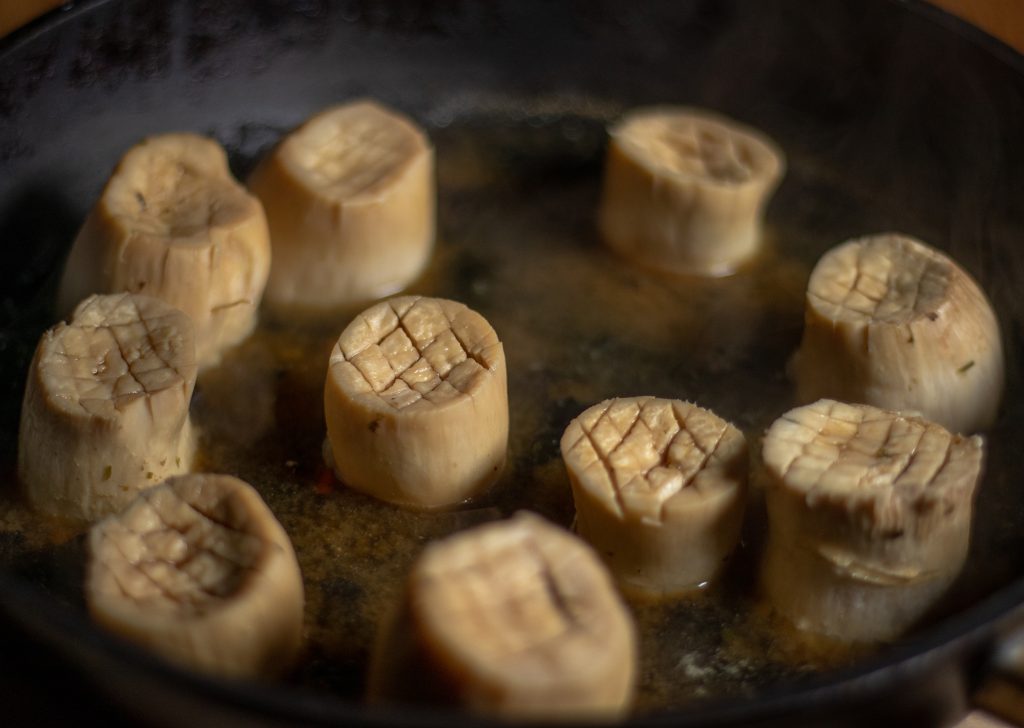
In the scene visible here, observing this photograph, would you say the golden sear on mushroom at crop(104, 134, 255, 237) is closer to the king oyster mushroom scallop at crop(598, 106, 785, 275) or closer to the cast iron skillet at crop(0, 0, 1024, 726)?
the cast iron skillet at crop(0, 0, 1024, 726)

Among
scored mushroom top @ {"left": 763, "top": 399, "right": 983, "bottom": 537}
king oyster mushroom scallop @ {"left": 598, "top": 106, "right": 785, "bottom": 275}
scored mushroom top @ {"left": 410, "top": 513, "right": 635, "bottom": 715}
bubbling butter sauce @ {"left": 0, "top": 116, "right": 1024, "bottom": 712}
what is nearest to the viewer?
scored mushroom top @ {"left": 410, "top": 513, "right": 635, "bottom": 715}

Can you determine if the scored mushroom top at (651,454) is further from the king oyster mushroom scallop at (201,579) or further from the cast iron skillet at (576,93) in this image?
the king oyster mushroom scallop at (201,579)

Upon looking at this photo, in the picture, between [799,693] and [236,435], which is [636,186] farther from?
[799,693]

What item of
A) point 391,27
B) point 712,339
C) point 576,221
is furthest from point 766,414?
point 391,27

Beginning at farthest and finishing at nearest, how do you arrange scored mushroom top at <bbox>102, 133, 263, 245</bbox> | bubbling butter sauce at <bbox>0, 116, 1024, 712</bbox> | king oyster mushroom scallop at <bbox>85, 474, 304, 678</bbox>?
1. scored mushroom top at <bbox>102, 133, 263, 245</bbox>
2. bubbling butter sauce at <bbox>0, 116, 1024, 712</bbox>
3. king oyster mushroom scallop at <bbox>85, 474, 304, 678</bbox>

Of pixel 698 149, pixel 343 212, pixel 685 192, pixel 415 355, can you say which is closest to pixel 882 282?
pixel 685 192

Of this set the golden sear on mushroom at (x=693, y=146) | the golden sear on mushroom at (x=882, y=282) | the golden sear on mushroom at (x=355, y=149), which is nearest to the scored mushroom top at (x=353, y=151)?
the golden sear on mushroom at (x=355, y=149)

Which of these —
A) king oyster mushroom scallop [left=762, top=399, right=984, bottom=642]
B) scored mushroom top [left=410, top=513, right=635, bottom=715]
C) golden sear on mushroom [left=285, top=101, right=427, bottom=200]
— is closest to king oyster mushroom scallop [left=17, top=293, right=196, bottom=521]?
golden sear on mushroom [left=285, top=101, right=427, bottom=200]
